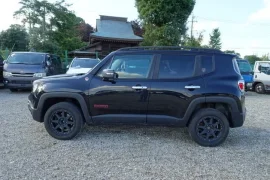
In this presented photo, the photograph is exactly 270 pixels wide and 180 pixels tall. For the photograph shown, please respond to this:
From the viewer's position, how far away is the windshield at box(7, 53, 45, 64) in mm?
11724

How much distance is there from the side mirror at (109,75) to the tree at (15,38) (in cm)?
2675

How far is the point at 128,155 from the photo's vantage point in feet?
15.0

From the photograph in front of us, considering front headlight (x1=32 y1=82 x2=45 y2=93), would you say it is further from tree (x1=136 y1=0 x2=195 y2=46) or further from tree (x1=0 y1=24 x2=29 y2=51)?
tree (x1=0 y1=24 x2=29 y2=51)

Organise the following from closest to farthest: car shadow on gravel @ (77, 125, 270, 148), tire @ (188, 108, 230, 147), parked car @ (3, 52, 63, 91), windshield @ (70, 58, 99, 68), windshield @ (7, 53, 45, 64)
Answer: tire @ (188, 108, 230, 147) → car shadow on gravel @ (77, 125, 270, 148) → parked car @ (3, 52, 63, 91) → windshield @ (7, 53, 45, 64) → windshield @ (70, 58, 99, 68)

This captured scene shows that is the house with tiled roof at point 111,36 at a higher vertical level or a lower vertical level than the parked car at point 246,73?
higher

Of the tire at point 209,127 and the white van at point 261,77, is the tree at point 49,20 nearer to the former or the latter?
the white van at point 261,77

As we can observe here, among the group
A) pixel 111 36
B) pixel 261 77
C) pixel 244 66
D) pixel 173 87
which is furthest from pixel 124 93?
pixel 111 36

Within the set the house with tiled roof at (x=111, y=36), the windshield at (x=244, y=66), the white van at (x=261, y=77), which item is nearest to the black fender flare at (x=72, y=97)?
the windshield at (x=244, y=66)

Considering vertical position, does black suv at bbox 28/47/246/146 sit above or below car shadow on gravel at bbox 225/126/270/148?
above

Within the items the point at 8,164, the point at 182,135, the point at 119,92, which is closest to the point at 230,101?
the point at 182,135

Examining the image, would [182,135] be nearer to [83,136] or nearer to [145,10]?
[83,136]

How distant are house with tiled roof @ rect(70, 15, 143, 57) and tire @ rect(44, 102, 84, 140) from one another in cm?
1942

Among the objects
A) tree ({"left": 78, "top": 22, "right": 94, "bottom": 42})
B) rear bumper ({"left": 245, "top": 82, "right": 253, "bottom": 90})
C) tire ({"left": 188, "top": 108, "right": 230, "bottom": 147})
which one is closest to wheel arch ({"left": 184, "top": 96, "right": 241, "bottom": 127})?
tire ({"left": 188, "top": 108, "right": 230, "bottom": 147})

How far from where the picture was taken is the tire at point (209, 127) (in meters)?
5.13
